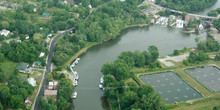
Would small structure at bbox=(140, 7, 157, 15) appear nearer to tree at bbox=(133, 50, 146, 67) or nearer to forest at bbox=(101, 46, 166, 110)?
forest at bbox=(101, 46, 166, 110)

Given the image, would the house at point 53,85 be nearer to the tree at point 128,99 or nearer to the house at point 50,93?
the house at point 50,93

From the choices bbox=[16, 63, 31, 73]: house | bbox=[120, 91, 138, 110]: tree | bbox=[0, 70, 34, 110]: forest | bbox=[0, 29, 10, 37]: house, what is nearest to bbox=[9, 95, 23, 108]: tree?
bbox=[0, 70, 34, 110]: forest

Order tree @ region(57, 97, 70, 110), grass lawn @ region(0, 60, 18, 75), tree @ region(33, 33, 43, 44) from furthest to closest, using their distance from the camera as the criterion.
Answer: tree @ region(33, 33, 43, 44)
grass lawn @ region(0, 60, 18, 75)
tree @ region(57, 97, 70, 110)

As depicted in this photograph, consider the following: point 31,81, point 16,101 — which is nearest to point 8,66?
point 31,81

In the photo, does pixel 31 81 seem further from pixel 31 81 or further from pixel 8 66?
pixel 8 66

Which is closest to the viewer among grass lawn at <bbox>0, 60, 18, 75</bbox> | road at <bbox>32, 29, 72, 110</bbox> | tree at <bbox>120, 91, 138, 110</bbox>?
tree at <bbox>120, 91, 138, 110</bbox>

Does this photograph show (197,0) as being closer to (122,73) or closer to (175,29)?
(175,29)

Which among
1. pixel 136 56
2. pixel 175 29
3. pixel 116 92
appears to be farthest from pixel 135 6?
pixel 116 92
